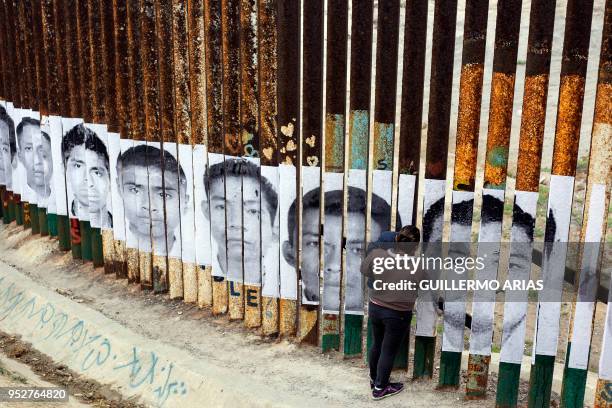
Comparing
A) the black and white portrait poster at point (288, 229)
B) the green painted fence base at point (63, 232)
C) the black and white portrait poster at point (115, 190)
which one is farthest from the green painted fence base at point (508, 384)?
the green painted fence base at point (63, 232)

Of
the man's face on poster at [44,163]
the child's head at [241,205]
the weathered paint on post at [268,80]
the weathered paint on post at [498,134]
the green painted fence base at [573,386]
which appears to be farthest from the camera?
the man's face on poster at [44,163]

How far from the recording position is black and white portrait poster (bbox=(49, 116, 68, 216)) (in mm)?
9414

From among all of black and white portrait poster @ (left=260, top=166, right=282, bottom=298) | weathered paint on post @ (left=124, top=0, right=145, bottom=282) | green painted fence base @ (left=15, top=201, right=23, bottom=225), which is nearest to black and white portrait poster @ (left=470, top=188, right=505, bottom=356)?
black and white portrait poster @ (left=260, top=166, right=282, bottom=298)

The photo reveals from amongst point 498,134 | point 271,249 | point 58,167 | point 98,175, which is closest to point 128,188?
point 98,175

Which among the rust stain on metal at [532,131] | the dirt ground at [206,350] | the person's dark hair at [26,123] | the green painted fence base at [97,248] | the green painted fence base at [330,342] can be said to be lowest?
the dirt ground at [206,350]

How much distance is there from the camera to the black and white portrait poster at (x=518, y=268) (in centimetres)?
591

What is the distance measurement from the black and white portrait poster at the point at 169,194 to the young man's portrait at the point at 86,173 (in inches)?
37.3

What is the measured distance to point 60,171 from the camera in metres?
9.54

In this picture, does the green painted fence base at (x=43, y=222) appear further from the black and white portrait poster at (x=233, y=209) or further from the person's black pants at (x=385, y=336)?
the person's black pants at (x=385, y=336)

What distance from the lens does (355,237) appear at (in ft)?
22.2

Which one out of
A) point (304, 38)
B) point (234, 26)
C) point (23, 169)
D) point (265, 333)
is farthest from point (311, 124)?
point (23, 169)

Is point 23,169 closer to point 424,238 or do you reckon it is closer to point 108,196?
point 108,196

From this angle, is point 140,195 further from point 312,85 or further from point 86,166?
point 312,85

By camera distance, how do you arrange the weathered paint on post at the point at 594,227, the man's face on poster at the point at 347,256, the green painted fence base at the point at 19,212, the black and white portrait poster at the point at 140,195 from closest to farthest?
1. the weathered paint on post at the point at 594,227
2. the man's face on poster at the point at 347,256
3. the black and white portrait poster at the point at 140,195
4. the green painted fence base at the point at 19,212
